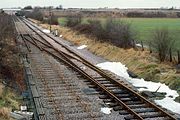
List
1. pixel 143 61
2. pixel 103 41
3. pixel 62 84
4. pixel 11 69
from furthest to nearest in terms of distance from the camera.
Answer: pixel 103 41
pixel 143 61
pixel 11 69
pixel 62 84

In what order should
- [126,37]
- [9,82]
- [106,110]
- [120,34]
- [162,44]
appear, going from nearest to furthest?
1. [106,110]
2. [9,82]
3. [162,44]
4. [126,37]
5. [120,34]

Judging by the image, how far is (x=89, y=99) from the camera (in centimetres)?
1714

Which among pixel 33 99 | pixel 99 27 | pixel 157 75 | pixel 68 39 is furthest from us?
pixel 68 39

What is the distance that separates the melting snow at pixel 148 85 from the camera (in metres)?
16.8

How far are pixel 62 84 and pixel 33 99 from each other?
12.5 ft

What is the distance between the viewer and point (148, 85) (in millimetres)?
20969

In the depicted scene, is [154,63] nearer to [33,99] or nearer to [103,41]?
[33,99]

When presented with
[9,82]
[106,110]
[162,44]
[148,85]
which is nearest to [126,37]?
[162,44]

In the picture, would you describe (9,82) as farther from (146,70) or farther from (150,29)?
(150,29)

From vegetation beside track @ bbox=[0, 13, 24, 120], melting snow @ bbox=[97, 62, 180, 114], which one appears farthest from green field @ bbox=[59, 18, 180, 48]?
vegetation beside track @ bbox=[0, 13, 24, 120]

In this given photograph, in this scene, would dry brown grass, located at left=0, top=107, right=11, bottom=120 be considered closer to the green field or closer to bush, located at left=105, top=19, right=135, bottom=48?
bush, located at left=105, top=19, right=135, bottom=48

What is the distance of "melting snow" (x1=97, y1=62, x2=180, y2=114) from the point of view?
16.8 meters

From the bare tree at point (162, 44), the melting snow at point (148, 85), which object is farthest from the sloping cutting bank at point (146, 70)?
the bare tree at point (162, 44)

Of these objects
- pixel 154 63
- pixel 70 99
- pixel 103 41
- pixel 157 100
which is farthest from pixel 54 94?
pixel 103 41
